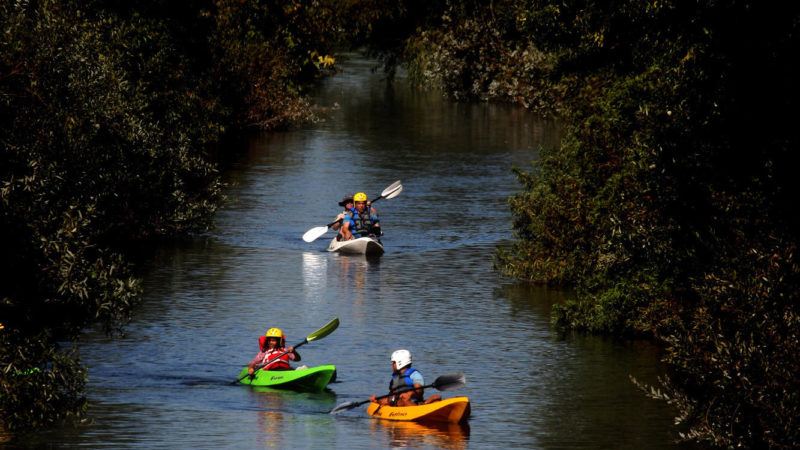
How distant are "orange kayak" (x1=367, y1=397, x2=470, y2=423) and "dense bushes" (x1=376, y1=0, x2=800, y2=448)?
372 centimetres

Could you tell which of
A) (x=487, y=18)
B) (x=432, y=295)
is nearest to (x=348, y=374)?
(x=432, y=295)

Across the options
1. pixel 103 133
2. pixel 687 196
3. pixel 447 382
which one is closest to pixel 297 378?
pixel 447 382

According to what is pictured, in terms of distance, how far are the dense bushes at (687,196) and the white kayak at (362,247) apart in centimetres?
645

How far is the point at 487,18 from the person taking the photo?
155 feet

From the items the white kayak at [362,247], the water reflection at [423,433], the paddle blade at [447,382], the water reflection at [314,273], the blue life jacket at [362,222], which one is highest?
the blue life jacket at [362,222]

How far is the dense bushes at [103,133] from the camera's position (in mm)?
23438

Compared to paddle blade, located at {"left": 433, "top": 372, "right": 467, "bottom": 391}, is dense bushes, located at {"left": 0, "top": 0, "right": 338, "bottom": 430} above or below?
above

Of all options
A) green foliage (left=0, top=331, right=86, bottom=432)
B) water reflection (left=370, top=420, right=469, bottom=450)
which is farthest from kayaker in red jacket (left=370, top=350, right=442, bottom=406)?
green foliage (left=0, top=331, right=86, bottom=432)

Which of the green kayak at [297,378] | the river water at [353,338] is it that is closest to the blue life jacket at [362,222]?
the river water at [353,338]

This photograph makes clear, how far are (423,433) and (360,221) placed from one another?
18.5 metres

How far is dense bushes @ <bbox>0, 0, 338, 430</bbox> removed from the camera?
2344 cm

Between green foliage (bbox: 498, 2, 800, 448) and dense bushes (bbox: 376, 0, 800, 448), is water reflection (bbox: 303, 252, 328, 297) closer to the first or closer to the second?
dense bushes (bbox: 376, 0, 800, 448)

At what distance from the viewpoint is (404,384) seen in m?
27.3

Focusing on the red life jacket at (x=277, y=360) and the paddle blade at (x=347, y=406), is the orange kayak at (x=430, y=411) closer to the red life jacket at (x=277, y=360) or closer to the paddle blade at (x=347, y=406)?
the paddle blade at (x=347, y=406)
